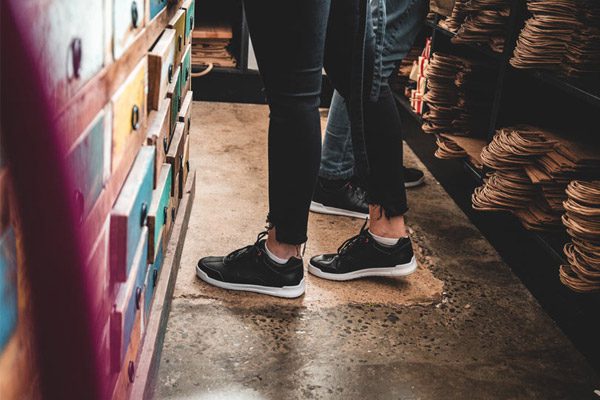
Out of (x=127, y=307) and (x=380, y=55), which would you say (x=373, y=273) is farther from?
(x=127, y=307)

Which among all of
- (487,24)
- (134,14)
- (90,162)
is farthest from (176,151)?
(487,24)

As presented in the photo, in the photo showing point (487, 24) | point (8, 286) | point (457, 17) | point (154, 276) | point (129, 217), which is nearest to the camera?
point (8, 286)

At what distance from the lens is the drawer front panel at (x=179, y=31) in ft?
5.06

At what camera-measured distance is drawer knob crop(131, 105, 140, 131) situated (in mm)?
1015

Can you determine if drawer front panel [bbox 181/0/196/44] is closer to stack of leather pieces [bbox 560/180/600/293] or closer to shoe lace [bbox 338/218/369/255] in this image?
shoe lace [bbox 338/218/369/255]

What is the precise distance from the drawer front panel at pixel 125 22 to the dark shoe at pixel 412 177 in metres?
1.91

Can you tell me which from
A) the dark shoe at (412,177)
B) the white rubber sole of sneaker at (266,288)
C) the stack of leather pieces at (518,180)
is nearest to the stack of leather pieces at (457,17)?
the dark shoe at (412,177)

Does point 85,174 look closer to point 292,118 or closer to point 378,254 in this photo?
point 292,118

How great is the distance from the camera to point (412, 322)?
180 centimetres

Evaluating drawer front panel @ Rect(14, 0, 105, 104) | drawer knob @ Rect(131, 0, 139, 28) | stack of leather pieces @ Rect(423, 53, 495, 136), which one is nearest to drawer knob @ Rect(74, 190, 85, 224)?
drawer front panel @ Rect(14, 0, 105, 104)

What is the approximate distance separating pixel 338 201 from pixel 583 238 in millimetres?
958

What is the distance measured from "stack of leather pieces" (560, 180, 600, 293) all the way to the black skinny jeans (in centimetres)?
44

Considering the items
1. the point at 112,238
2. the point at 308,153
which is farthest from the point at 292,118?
the point at 112,238

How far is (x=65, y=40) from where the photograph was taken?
2.11ft
